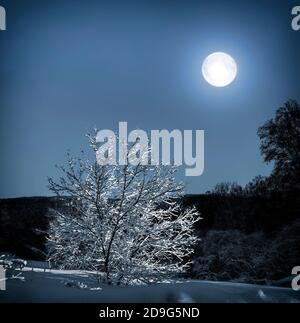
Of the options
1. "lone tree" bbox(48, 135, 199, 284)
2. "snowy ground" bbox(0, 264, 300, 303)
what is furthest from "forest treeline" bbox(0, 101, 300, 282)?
"snowy ground" bbox(0, 264, 300, 303)

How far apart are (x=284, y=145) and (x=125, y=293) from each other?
30.4 feet

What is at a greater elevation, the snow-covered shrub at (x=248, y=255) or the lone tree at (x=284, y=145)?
the lone tree at (x=284, y=145)

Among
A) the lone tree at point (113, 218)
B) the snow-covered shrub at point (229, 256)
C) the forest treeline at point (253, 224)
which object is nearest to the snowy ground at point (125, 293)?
the lone tree at point (113, 218)

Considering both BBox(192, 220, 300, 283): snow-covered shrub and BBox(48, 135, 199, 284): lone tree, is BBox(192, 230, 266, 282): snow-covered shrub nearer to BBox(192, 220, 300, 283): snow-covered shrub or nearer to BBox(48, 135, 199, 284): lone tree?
BBox(192, 220, 300, 283): snow-covered shrub

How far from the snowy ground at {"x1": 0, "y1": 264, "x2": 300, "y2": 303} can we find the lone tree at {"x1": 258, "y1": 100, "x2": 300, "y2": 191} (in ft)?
23.8

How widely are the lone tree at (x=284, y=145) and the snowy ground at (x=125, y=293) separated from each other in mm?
7248

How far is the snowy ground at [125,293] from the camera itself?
4590 millimetres

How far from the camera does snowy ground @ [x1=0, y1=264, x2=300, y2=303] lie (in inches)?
181

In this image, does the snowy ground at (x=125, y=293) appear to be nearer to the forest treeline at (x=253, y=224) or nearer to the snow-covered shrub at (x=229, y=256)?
the forest treeline at (x=253, y=224)

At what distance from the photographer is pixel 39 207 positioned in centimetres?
1200

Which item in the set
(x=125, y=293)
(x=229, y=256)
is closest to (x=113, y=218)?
(x=125, y=293)
